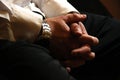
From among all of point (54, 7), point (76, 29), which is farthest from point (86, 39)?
point (54, 7)

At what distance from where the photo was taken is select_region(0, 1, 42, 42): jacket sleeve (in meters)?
0.73

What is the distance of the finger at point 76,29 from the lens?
82cm

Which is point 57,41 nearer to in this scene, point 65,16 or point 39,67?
point 65,16

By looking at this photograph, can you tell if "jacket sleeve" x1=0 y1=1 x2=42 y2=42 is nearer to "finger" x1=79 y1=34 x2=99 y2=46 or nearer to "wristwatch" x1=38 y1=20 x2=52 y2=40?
"wristwatch" x1=38 y1=20 x2=52 y2=40

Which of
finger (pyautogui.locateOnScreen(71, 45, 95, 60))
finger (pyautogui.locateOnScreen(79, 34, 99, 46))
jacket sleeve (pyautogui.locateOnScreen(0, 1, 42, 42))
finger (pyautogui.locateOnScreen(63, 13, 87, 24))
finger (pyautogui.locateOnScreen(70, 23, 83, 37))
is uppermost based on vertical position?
jacket sleeve (pyautogui.locateOnScreen(0, 1, 42, 42))

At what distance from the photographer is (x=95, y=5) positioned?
1.40 metres

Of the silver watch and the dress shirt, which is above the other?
the dress shirt

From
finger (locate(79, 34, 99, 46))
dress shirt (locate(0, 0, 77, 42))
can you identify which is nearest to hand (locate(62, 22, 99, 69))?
finger (locate(79, 34, 99, 46))

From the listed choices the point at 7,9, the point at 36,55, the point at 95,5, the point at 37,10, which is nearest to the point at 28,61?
the point at 36,55

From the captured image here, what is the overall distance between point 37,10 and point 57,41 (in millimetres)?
143

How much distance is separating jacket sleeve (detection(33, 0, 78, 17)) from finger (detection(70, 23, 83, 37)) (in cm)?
8

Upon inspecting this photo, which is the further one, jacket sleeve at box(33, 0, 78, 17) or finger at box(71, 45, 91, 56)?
jacket sleeve at box(33, 0, 78, 17)

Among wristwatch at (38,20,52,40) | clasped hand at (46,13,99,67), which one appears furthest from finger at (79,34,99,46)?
wristwatch at (38,20,52,40)

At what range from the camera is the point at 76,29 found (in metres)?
0.82
